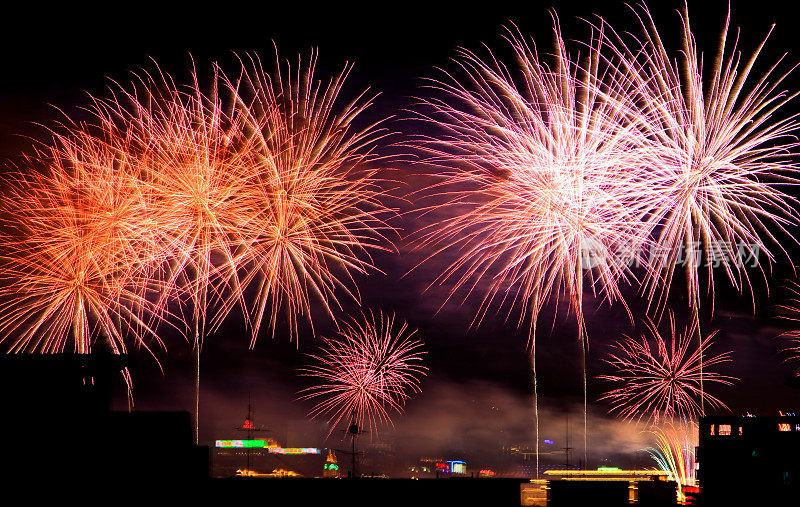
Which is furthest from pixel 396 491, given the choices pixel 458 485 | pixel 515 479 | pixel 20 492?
pixel 20 492

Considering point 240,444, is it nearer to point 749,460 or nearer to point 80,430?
point 749,460

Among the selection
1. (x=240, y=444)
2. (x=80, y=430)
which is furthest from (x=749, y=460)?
(x=240, y=444)

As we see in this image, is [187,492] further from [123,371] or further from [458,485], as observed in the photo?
[458,485]

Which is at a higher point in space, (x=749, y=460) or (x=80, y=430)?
(x=80, y=430)

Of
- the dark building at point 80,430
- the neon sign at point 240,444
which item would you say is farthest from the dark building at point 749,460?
the neon sign at point 240,444

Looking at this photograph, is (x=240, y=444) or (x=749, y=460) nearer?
(x=749, y=460)

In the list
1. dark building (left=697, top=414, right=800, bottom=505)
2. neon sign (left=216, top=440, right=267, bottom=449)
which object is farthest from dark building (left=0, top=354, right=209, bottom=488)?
neon sign (left=216, top=440, right=267, bottom=449)

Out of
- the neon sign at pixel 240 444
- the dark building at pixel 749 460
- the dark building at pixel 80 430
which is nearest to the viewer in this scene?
the dark building at pixel 80 430

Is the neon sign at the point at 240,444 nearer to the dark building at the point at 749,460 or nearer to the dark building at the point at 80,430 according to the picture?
the dark building at the point at 749,460
